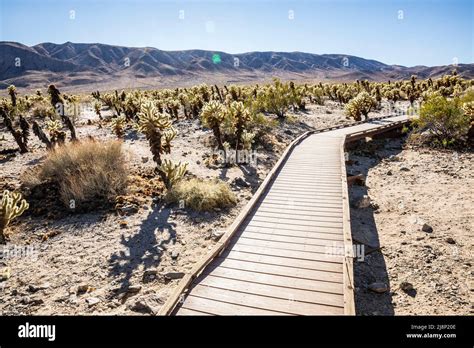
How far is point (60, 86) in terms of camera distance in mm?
112875

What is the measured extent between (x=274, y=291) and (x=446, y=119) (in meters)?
15.5

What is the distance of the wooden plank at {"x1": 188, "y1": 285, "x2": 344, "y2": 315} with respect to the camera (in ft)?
15.1

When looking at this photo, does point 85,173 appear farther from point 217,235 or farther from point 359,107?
point 359,107

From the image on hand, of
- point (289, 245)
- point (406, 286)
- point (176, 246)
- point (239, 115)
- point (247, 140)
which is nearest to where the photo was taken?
point (406, 286)

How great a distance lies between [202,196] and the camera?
31.7 feet

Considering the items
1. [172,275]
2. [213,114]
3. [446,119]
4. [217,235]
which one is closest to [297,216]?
[217,235]

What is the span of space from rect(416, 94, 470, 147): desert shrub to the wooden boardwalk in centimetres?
940

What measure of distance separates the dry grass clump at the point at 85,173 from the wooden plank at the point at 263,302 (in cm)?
593

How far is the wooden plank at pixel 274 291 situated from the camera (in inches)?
189

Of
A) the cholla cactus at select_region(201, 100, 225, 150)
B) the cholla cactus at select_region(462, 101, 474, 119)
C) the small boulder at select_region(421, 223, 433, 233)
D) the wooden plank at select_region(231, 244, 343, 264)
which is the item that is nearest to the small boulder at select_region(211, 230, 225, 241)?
the wooden plank at select_region(231, 244, 343, 264)

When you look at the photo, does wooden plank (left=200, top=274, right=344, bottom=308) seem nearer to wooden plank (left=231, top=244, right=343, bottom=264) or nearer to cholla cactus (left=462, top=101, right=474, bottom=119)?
wooden plank (left=231, top=244, right=343, bottom=264)
